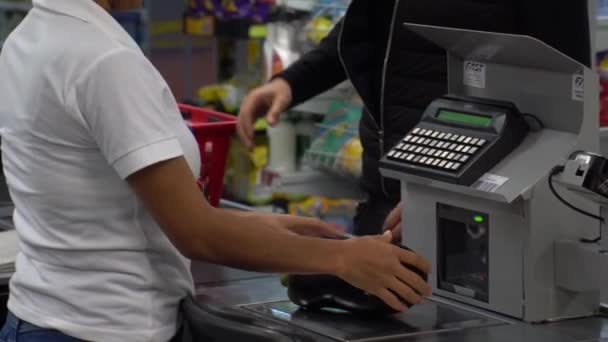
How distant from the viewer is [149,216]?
1.68m

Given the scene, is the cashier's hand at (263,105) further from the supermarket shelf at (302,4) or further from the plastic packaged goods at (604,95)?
the supermarket shelf at (302,4)

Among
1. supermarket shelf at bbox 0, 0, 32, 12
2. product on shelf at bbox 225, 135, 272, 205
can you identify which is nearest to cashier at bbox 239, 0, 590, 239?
product on shelf at bbox 225, 135, 272, 205

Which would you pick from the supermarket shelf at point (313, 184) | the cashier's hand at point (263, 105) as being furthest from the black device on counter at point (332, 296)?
the supermarket shelf at point (313, 184)

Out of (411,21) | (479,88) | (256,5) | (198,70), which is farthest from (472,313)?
(198,70)

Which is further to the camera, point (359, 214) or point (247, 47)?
point (247, 47)

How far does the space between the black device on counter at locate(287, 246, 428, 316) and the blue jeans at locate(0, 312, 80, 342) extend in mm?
397

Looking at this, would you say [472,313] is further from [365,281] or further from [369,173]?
[369,173]

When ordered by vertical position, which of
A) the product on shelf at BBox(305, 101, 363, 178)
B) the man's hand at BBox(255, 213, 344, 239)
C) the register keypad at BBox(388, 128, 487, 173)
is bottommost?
the product on shelf at BBox(305, 101, 363, 178)

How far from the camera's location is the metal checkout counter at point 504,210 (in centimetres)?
183

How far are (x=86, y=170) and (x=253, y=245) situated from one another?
26 cm

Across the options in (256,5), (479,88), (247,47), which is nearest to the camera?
(479,88)

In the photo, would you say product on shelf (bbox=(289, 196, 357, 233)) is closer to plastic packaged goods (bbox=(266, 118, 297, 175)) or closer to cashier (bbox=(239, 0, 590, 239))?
plastic packaged goods (bbox=(266, 118, 297, 175))

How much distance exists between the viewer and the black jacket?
7.51 feet

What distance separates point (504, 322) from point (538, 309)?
0.06 meters
